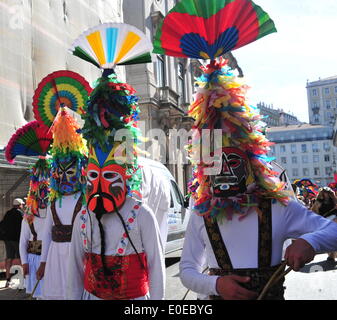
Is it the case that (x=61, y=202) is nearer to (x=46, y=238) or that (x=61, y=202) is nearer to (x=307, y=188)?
(x=46, y=238)

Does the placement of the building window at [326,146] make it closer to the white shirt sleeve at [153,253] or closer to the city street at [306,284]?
the city street at [306,284]

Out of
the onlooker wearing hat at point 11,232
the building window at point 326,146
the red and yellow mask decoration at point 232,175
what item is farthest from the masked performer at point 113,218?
the building window at point 326,146

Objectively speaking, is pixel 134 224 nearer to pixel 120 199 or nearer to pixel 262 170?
pixel 120 199

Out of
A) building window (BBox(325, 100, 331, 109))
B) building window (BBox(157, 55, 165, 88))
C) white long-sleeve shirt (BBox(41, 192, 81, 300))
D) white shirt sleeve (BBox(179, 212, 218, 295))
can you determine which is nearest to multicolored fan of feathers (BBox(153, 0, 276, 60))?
white shirt sleeve (BBox(179, 212, 218, 295))

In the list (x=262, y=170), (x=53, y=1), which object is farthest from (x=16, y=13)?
(x=262, y=170)

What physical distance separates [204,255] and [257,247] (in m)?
0.34

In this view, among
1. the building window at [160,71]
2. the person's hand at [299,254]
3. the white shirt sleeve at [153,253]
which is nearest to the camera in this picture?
the person's hand at [299,254]

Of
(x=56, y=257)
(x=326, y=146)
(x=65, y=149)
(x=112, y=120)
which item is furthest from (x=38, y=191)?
(x=326, y=146)

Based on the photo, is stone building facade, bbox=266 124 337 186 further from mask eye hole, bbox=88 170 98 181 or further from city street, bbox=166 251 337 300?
mask eye hole, bbox=88 170 98 181

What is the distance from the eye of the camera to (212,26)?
2227mm

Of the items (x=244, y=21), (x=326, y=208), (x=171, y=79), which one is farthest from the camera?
(x=171, y=79)

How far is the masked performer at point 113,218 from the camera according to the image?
2637mm

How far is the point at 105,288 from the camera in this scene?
2609 millimetres

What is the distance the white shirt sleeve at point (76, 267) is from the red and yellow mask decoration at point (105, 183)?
0.20 m
